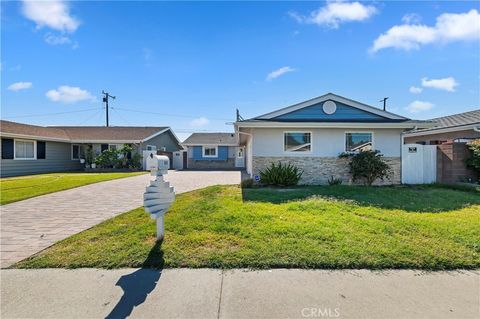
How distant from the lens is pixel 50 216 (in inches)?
252

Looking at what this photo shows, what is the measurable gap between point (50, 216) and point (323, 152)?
1009cm

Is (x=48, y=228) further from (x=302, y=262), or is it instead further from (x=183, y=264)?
(x=302, y=262)

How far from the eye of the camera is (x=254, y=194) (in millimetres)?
8461

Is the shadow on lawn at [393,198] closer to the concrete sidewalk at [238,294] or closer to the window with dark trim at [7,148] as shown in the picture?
the concrete sidewalk at [238,294]

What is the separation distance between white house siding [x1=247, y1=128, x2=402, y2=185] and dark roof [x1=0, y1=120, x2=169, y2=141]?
1526 cm

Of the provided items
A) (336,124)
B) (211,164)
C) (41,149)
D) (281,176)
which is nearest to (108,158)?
(41,149)

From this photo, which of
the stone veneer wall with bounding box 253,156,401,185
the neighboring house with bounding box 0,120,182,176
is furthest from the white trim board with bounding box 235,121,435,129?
the neighboring house with bounding box 0,120,182,176

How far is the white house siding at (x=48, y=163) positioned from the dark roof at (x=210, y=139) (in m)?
10.6

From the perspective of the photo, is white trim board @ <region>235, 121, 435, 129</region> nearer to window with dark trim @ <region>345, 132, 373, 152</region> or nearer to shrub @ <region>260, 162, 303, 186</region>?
window with dark trim @ <region>345, 132, 373, 152</region>

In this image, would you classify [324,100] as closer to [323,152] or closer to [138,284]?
[323,152]

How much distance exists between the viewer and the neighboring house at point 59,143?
1709 cm

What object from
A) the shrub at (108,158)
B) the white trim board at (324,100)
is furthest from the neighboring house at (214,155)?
the white trim board at (324,100)

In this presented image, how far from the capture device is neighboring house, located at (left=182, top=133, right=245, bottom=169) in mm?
26891

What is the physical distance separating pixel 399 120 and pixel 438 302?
10614mm
